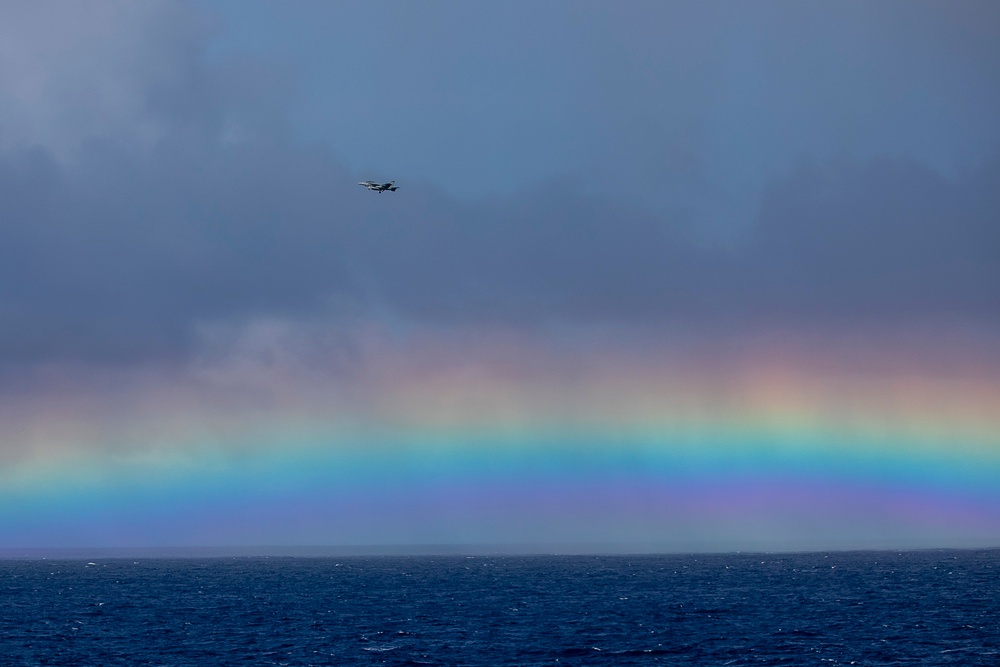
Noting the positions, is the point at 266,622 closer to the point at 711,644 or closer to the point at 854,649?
the point at 711,644

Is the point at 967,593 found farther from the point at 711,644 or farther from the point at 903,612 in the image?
the point at 711,644

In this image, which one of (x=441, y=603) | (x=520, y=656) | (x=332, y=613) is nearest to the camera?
(x=520, y=656)

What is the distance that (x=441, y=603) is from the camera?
190 m

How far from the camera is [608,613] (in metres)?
Result: 164

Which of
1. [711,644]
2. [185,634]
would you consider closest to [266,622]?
[185,634]

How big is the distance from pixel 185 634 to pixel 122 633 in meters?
9.60

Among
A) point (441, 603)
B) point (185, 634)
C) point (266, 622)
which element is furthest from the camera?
point (441, 603)

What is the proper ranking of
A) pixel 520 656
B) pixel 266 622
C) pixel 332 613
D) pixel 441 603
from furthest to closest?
pixel 441 603
pixel 332 613
pixel 266 622
pixel 520 656

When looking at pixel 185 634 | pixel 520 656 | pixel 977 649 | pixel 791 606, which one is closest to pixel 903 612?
pixel 791 606

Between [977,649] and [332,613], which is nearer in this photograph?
[977,649]

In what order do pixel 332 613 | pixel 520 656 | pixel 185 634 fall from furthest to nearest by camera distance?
pixel 332 613, pixel 185 634, pixel 520 656

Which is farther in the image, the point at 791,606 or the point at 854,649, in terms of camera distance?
the point at 791,606

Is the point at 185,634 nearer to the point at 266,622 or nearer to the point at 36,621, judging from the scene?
the point at 266,622

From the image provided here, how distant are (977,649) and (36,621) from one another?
133251mm
